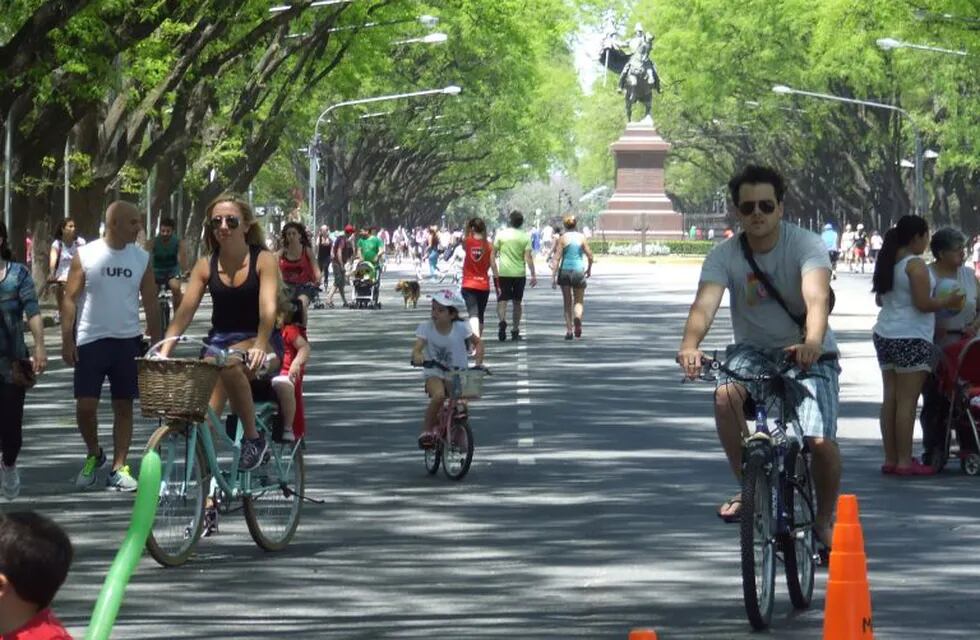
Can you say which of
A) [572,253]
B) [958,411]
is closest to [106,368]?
[958,411]

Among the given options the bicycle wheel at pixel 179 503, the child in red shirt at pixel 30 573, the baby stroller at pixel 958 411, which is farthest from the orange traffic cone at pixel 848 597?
the baby stroller at pixel 958 411

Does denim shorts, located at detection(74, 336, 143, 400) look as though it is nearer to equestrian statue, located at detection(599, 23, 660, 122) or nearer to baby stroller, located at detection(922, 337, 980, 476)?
baby stroller, located at detection(922, 337, 980, 476)

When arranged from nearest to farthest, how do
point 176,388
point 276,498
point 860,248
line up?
point 176,388
point 276,498
point 860,248

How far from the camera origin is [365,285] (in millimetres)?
47750

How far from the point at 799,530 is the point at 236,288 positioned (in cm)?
332

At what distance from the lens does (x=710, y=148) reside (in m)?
119

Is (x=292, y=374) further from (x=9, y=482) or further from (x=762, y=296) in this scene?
(x=762, y=296)

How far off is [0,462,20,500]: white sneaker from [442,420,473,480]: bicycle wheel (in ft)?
8.58

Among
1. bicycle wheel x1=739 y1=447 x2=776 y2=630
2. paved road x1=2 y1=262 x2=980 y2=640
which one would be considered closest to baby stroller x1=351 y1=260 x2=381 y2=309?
paved road x1=2 y1=262 x2=980 y2=640

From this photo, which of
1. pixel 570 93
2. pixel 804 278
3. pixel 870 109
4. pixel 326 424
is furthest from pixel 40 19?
Answer: pixel 570 93

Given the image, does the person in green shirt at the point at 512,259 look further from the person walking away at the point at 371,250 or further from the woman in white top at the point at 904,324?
the person walking away at the point at 371,250

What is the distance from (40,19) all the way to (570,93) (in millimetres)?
100858

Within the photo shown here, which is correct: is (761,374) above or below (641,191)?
below

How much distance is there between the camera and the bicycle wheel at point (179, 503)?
11.1 metres
